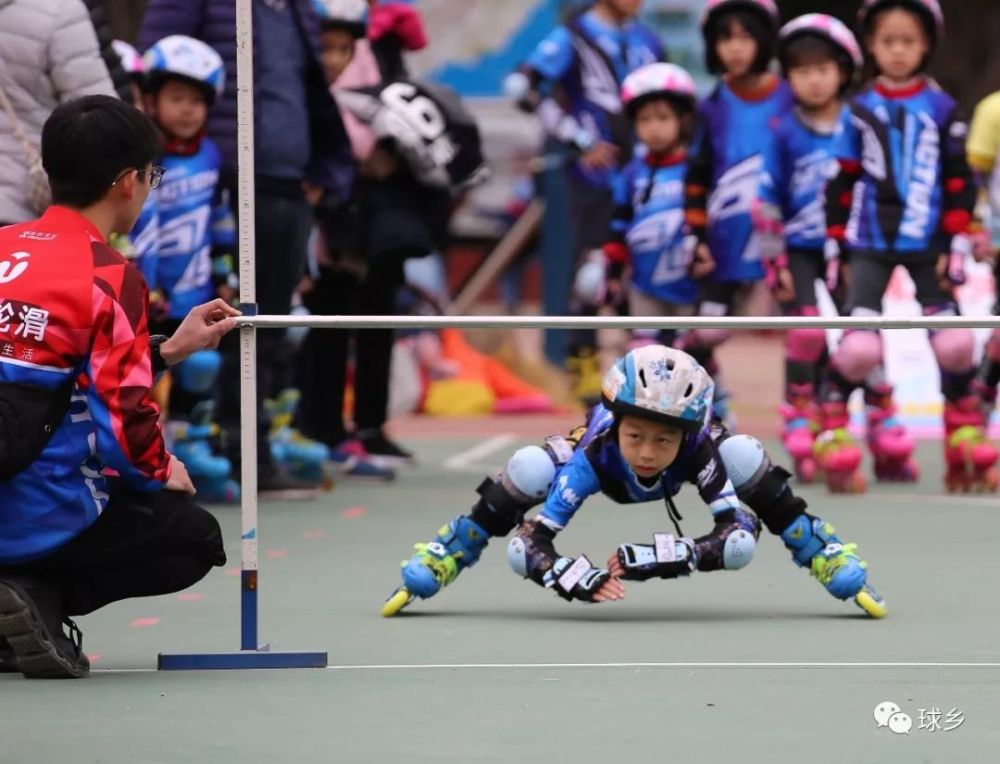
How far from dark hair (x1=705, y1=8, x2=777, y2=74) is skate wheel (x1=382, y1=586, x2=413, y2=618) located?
4.78 metres

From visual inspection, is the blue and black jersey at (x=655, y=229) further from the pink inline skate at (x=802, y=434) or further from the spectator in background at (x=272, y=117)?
the spectator in background at (x=272, y=117)

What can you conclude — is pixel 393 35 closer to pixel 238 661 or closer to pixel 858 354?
pixel 858 354

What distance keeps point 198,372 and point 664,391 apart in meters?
3.44

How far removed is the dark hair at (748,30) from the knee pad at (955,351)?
1505mm

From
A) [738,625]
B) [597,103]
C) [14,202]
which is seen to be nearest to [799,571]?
[738,625]

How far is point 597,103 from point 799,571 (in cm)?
642

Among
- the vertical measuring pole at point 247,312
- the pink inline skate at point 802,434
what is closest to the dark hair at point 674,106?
the pink inline skate at point 802,434

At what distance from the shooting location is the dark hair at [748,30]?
1110 cm

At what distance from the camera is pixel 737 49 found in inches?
438

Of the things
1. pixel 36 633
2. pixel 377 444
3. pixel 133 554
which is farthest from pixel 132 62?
pixel 36 633

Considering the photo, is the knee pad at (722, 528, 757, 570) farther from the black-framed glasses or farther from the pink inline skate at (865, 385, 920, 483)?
the pink inline skate at (865, 385, 920, 483)

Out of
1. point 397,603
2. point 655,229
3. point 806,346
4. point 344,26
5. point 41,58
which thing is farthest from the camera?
point 655,229

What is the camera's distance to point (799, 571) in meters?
7.95

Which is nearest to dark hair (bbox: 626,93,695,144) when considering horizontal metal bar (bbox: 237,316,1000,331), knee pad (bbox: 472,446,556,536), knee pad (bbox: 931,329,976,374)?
knee pad (bbox: 931,329,976,374)
